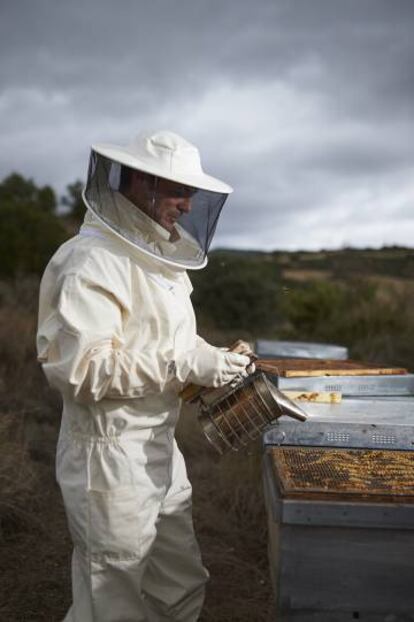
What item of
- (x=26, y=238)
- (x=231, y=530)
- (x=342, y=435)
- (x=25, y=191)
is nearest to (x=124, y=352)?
(x=342, y=435)

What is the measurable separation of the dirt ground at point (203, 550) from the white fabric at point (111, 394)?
1.19 m

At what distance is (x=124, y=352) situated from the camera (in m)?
2.55

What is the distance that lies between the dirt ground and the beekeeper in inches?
47.2

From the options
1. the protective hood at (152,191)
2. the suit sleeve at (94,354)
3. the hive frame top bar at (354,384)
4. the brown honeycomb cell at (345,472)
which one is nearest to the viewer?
the brown honeycomb cell at (345,472)

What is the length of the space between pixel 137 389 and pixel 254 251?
19.7m

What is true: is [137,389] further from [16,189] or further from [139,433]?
[16,189]

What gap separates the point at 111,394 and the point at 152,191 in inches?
31.5

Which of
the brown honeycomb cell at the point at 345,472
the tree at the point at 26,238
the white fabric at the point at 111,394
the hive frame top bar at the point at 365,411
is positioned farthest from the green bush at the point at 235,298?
the white fabric at the point at 111,394

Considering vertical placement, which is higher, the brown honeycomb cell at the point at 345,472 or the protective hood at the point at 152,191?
the protective hood at the point at 152,191

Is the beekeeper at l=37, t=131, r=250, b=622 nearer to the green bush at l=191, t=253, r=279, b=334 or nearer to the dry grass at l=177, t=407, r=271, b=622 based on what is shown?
the dry grass at l=177, t=407, r=271, b=622

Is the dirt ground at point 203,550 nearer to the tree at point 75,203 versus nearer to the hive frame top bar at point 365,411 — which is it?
the hive frame top bar at point 365,411

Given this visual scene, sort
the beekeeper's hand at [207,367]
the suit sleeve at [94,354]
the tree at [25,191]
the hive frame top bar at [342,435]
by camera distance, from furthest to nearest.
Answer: the tree at [25,191] → the hive frame top bar at [342,435] → the beekeeper's hand at [207,367] → the suit sleeve at [94,354]

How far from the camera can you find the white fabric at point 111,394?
2502mm

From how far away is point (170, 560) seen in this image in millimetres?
3080
